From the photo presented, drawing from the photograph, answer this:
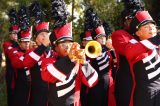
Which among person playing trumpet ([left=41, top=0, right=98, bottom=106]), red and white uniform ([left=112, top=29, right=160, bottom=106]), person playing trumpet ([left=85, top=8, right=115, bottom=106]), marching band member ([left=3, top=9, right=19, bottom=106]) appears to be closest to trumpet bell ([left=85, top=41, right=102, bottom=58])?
person playing trumpet ([left=41, top=0, right=98, bottom=106])

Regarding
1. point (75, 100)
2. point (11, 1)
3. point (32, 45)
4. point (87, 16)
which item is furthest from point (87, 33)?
point (11, 1)

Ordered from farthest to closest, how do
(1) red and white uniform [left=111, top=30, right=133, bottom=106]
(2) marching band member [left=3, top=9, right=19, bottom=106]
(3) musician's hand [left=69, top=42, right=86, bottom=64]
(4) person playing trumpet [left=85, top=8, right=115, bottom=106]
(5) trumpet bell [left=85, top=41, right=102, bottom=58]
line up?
(2) marching band member [left=3, top=9, right=19, bottom=106] < (4) person playing trumpet [left=85, top=8, right=115, bottom=106] < (1) red and white uniform [left=111, top=30, right=133, bottom=106] < (5) trumpet bell [left=85, top=41, right=102, bottom=58] < (3) musician's hand [left=69, top=42, right=86, bottom=64]

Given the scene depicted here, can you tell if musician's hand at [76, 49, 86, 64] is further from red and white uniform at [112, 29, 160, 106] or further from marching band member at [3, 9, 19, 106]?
marching band member at [3, 9, 19, 106]

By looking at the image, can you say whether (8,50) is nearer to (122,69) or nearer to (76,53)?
(122,69)

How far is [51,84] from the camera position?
5.02 m

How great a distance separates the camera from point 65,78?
4844mm

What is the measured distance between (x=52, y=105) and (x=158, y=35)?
4.75ft

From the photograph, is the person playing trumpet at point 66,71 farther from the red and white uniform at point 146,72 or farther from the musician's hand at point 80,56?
the red and white uniform at point 146,72

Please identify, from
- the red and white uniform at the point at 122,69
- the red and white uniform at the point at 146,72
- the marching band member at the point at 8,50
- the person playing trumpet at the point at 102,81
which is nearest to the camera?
the red and white uniform at the point at 146,72

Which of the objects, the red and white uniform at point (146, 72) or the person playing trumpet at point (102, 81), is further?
the person playing trumpet at point (102, 81)

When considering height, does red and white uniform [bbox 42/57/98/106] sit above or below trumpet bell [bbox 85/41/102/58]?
below

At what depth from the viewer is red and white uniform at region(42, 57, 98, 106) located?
15.8ft

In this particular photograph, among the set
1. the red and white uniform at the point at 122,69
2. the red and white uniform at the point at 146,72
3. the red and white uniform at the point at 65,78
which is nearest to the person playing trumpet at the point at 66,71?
the red and white uniform at the point at 65,78

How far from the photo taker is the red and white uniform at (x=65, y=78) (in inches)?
189
